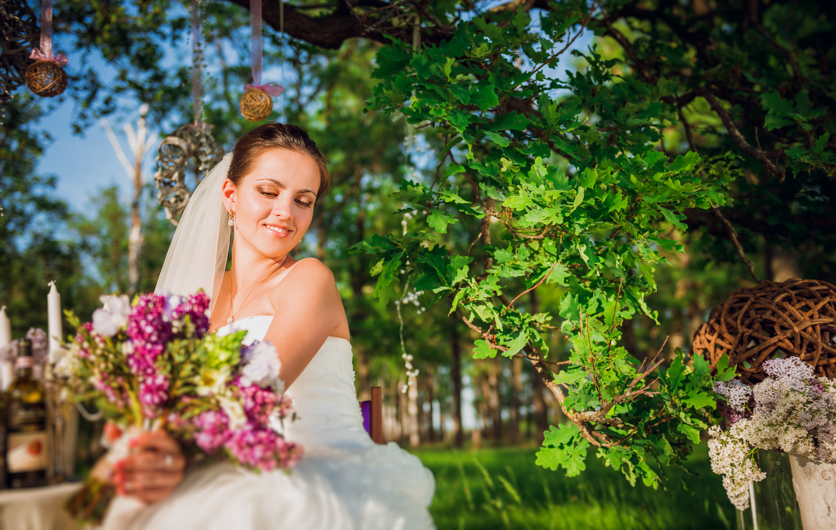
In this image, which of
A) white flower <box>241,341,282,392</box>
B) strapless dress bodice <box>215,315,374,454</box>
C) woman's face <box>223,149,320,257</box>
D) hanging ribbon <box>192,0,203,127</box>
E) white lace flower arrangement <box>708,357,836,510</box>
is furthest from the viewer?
hanging ribbon <box>192,0,203,127</box>

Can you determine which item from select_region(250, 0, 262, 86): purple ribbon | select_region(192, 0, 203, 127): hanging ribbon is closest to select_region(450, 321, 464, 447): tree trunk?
select_region(192, 0, 203, 127): hanging ribbon

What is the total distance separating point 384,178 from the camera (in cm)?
1380

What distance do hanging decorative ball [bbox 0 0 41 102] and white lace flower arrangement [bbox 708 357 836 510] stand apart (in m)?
4.63

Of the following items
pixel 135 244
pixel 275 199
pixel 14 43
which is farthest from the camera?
pixel 135 244

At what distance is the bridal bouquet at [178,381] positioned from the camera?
1577 mm

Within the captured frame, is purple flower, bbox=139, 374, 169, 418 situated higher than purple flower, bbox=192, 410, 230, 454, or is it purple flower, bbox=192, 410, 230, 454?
purple flower, bbox=139, 374, 169, 418

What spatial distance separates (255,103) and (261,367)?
2.38 m

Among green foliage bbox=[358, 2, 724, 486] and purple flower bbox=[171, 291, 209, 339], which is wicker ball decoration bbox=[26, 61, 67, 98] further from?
purple flower bbox=[171, 291, 209, 339]

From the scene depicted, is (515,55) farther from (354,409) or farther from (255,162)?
(354,409)

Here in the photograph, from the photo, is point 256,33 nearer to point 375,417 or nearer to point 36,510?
point 375,417

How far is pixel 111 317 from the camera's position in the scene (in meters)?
1.65

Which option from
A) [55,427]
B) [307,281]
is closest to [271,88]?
[307,281]

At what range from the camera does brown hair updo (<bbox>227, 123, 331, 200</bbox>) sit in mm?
2910

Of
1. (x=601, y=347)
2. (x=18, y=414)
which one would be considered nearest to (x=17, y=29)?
(x=18, y=414)
